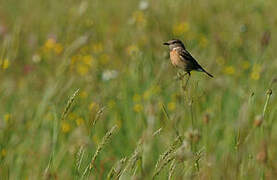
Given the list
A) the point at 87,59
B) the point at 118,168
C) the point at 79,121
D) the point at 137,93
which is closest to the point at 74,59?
the point at 87,59

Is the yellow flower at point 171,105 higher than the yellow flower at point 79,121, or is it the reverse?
the yellow flower at point 79,121

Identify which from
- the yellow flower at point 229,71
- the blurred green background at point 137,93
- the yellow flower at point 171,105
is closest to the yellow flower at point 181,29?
the blurred green background at point 137,93

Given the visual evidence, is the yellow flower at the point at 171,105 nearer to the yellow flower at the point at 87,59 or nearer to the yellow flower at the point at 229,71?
the yellow flower at the point at 229,71

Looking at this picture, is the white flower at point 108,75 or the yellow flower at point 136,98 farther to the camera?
the white flower at point 108,75

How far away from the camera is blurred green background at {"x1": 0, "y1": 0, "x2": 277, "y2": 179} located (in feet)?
6.29

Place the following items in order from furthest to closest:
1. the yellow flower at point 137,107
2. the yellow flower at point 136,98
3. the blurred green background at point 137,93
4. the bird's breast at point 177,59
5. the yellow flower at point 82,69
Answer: the yellow flower at point 82,69, the yellow flower at point 136,98, the yellow flower at point 137,107, the bird's breast at point 177,59, the blurred green background at point 137,93

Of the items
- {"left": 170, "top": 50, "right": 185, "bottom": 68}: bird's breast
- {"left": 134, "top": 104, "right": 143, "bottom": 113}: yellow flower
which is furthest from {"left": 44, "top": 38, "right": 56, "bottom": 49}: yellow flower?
{"left": 170, "top": 50, "right": 185, "bottom": 68}: bird's breast

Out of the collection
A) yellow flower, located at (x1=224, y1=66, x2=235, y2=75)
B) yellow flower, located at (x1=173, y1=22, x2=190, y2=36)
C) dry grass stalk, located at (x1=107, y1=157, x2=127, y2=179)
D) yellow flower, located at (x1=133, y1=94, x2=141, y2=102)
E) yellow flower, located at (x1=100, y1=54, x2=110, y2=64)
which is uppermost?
dry grass stalk, located at (x1=107, y1=157, x2=127, y2=179)

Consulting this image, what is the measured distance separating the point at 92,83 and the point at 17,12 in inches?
154

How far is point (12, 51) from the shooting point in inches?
120

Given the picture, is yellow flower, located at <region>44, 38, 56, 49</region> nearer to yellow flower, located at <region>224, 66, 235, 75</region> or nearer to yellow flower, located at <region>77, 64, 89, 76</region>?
yellow flower, located at <region>77, 64, 89, 76</region>

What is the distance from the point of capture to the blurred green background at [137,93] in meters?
1.92

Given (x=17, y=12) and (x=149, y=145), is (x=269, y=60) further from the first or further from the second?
(x=17, y=12)

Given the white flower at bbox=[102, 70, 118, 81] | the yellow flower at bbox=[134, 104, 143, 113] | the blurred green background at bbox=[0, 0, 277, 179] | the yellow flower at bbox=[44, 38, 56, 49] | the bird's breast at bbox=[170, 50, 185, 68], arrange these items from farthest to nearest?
the yellow flower at bbox=[44, 38, 56, 49], the white flower at bbox=[102, 70, 118, 81], the yellow flower at bbox=[134, 104, 143, 113], the bird's breast at bbox=[170, 50, 185, 68], the blurred green background at bbox=[0, 0, 277, 179]
